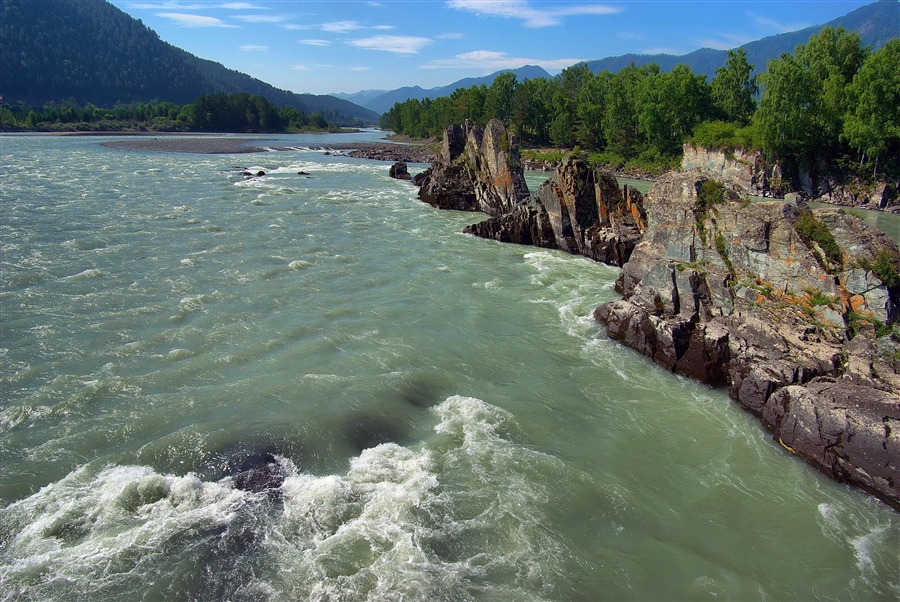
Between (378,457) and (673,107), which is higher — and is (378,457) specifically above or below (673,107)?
below

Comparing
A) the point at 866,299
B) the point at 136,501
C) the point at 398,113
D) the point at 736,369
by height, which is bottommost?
the point at 136,501

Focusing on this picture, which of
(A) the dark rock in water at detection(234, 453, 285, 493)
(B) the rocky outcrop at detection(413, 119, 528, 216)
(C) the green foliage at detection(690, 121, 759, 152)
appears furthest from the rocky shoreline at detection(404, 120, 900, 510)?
(C) the green foliage at detection(690, 121, 759, 152)

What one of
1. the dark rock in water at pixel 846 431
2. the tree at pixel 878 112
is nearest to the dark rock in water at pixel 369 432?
the dark rock in water at pixel 846 431

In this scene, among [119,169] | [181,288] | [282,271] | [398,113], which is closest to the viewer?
[181,288]

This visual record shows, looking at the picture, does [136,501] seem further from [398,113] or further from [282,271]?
[398,113]

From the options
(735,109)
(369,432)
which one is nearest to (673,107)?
(735,109)

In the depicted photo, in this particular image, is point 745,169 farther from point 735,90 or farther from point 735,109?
point 735,90

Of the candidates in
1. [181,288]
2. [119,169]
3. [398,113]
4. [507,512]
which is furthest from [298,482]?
[398,113]
